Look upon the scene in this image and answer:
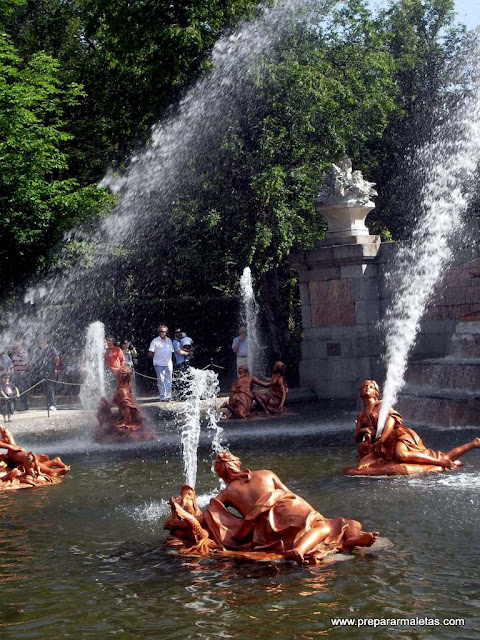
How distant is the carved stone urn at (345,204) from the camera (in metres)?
21.1

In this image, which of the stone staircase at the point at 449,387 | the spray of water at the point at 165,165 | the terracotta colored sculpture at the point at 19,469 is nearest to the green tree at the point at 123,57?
the spray of water at the point at 165,165

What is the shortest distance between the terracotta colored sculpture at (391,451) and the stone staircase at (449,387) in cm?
362

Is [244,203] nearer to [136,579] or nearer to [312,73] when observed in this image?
[312,73]

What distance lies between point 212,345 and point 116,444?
14.7m

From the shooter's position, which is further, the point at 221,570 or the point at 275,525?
the point at 275,525

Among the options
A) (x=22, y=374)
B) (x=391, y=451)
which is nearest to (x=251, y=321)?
(x=22, y=374)

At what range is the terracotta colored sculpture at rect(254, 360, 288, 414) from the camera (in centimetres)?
1881

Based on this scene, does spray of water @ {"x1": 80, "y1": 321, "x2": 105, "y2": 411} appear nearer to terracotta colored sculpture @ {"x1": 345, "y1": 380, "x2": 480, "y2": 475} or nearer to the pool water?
the pool water

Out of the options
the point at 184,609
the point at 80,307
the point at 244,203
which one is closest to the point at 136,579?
the point at 184,609

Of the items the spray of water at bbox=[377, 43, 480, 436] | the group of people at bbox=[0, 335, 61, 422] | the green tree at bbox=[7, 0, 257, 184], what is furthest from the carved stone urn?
the group of people at bbox=[0, 335, 61, 422]

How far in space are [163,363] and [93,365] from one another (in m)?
3.15

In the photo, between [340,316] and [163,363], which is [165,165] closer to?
[163,363]

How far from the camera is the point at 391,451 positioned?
11.4 metres

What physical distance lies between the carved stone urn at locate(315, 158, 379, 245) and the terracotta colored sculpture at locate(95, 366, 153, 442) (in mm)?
6319
